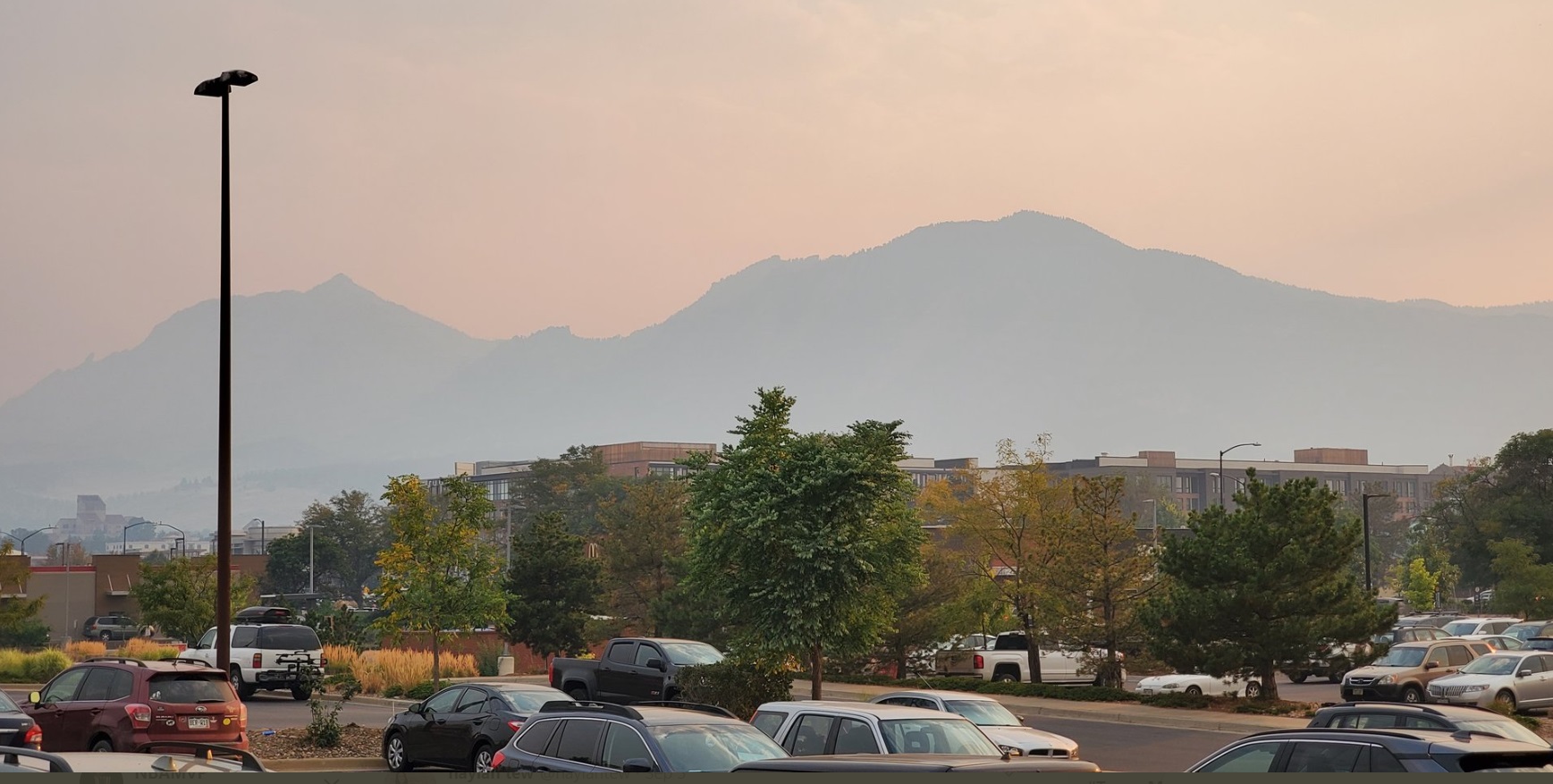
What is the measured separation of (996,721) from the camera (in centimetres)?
2341

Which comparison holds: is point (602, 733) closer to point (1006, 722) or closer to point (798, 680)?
point (1006, 722)

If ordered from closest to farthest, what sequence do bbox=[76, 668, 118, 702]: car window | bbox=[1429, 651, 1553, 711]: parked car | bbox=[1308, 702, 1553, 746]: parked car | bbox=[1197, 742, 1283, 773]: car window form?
bbox=[1197, 742, 1283, 773]: car window, bbox=[1308, 702, 1553, 746]: parked car, bbox=[76, 668, 118, 702]: car window, bbox=[1429, 651, 1553, 711]: parked car

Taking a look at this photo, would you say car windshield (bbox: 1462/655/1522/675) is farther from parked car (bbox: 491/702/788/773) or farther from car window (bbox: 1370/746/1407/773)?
car window (bbox: 1370/746/1407/773)

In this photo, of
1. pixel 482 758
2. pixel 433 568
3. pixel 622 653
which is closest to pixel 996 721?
pixel 482 758

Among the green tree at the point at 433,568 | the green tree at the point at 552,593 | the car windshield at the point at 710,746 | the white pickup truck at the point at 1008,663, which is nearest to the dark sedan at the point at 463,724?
the car windshield at the point at 710,746

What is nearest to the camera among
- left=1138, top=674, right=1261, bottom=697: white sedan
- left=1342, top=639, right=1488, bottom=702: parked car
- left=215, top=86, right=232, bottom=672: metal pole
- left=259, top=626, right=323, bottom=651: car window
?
left=215, top=86, right=232, bottom=672: metal pole

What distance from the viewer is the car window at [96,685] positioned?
74.8 feet

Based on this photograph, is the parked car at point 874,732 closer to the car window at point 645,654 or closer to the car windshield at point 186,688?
the car windshield at point 186,688

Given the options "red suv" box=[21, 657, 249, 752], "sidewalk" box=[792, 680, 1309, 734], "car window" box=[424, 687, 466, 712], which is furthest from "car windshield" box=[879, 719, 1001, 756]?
"sidewalk" box=[792, 680, 1309, 734]

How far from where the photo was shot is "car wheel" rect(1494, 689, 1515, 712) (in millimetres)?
33688

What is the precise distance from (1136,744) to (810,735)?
14.1 m

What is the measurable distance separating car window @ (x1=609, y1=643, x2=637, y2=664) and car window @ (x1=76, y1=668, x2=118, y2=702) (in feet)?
37.8

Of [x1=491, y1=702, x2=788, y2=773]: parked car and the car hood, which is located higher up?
[x1=491, y1=702, x2=788, y2=773]: parked car

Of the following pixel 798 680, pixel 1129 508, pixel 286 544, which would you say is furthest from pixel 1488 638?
pixel 1129 508
